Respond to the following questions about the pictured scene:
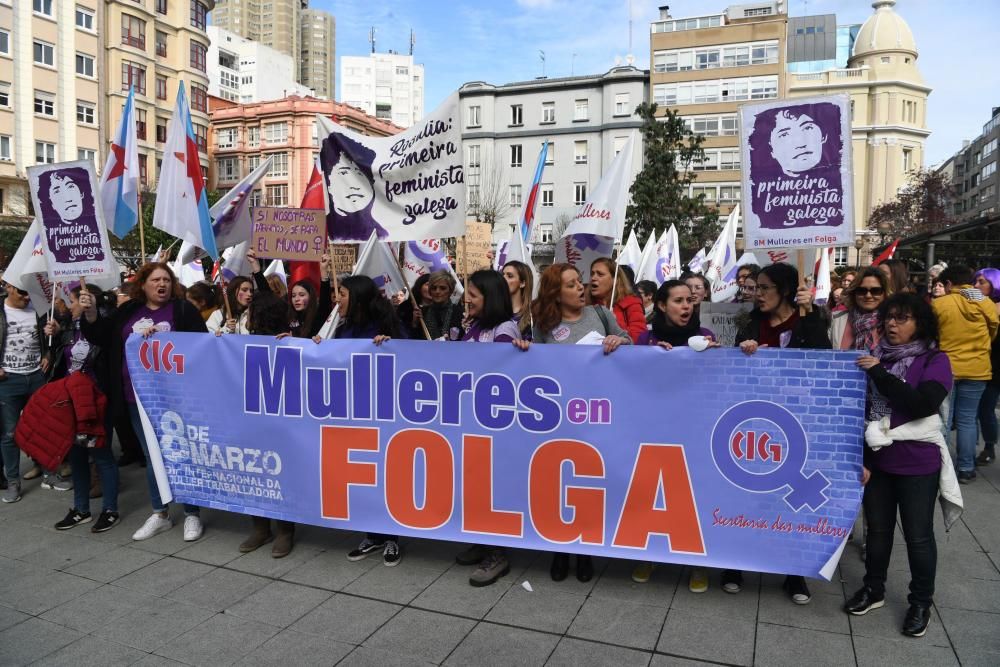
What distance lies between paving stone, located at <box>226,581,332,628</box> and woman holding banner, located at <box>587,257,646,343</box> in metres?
2.94

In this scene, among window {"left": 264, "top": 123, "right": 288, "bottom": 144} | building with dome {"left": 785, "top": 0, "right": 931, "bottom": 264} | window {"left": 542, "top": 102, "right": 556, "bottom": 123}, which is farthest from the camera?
building with dome {"left": 785, "top": 0, "right": 931, "bottom": 264}

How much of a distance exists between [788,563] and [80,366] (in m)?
5.27

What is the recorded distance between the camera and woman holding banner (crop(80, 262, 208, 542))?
538 cm

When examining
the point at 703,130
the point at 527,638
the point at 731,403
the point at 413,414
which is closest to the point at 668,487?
the point at 731,403

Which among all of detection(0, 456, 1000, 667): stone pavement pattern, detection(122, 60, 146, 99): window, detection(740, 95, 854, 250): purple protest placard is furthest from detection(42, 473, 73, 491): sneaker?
detection(122, 60, 146, 99): window

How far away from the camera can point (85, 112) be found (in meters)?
45.8

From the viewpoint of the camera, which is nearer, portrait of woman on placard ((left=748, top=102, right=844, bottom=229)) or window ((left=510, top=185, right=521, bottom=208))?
portrait of woman on placard ((left=748, top=102, right=844, bottom=229))

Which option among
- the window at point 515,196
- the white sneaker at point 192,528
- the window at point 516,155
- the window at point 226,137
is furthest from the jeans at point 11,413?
the window at point 226,137

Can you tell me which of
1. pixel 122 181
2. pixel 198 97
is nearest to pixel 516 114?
pixel 198 97

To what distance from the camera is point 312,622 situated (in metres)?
3.96

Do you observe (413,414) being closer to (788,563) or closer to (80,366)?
(788,563)

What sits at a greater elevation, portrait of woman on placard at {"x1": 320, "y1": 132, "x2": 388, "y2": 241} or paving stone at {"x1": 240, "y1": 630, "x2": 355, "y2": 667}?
portrait of woman on placard at {"x1": 320, "y1": 132, "x2": 388, "y2": 241}

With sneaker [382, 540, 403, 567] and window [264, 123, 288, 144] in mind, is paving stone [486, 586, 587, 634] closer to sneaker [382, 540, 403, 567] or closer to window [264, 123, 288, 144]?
sneaker [382, 540, 403, 567]

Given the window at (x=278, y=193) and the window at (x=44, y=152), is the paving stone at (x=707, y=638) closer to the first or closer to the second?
the window at (x=44, y=152)
